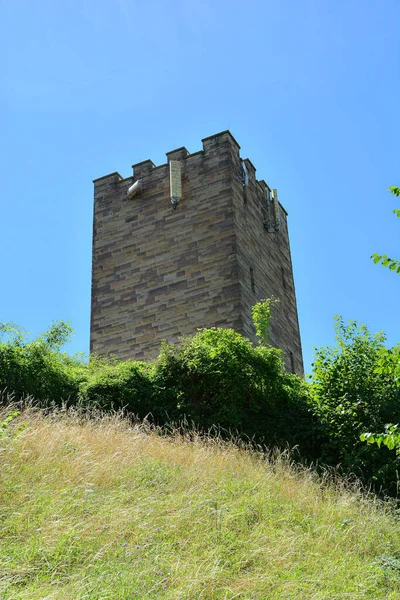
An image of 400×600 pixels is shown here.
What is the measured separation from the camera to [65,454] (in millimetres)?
7246

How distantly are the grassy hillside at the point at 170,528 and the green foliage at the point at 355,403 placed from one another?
1.79 meters

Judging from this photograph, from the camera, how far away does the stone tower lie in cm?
1811

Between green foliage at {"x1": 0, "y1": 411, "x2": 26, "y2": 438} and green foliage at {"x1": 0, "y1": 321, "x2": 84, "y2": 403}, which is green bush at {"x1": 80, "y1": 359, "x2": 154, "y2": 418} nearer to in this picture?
green foliage at {"x1": 0, "y1": 321, "x2": 84, "y2": 403}

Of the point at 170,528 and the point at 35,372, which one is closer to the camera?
the point at 170,528

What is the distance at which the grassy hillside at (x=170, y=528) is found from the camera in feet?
16.3

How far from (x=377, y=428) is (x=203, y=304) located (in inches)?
319

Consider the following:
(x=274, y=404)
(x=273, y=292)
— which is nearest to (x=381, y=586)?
(x=274, y=404)

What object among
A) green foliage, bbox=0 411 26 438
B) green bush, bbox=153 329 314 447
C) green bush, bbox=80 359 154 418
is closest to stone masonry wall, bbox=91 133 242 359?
green bush, bbox=153 329 314 447

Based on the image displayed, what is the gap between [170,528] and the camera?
5.95 meters

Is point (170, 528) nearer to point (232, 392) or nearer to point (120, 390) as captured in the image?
point (232, 392)

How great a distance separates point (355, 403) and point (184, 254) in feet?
29.9

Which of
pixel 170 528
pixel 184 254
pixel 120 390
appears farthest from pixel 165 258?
pixel 170 528

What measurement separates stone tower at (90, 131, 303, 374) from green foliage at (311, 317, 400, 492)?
5.21m

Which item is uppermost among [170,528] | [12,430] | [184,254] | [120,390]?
[184,254]
